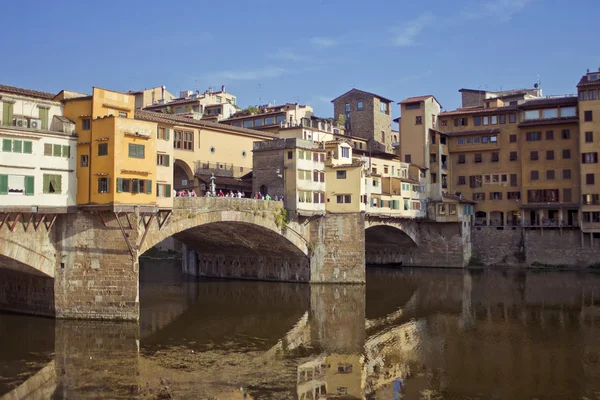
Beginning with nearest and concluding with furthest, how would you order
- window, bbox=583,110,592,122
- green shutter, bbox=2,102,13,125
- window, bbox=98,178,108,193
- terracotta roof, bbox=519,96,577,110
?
green shutter, bbox=2,102,13,125 → window, bbox=98,178,108,193 → window, bbox=583,110,592,122 → terracotta roof, bbox=519,96,577,110

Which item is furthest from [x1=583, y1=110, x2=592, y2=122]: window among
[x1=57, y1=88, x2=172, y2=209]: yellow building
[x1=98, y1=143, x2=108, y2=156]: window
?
[x1=98, y1=143, x2=108, y2=156]: window

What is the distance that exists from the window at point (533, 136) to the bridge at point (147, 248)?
752 inches

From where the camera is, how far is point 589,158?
73062mm

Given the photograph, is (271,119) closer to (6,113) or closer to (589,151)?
(589,151)

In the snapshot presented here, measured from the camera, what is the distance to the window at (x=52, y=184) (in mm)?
36850

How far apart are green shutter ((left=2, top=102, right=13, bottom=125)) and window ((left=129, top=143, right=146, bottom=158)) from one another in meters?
6.72

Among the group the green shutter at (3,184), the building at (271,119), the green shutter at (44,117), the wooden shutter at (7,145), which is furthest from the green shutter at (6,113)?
the building at (271,119)

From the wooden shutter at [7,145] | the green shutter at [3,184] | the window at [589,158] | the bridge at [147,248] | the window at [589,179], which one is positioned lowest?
the bridge at [147,248]

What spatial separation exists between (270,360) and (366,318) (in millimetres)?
14059

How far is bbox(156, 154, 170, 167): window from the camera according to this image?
4144cm

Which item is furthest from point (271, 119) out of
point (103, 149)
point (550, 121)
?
point (103, 149)

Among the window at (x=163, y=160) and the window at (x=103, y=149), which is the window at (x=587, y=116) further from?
the window at (x=103, y=149)

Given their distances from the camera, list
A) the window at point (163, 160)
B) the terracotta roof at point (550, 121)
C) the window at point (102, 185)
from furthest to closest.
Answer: the terracotta roof at point (550, 121) → the window at point (163, 160) → the window at point (102, 185)

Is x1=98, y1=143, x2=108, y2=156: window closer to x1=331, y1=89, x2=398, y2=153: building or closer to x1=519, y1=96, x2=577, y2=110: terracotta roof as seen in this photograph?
x1=331, y1=89, x2=398, y2=153: building
